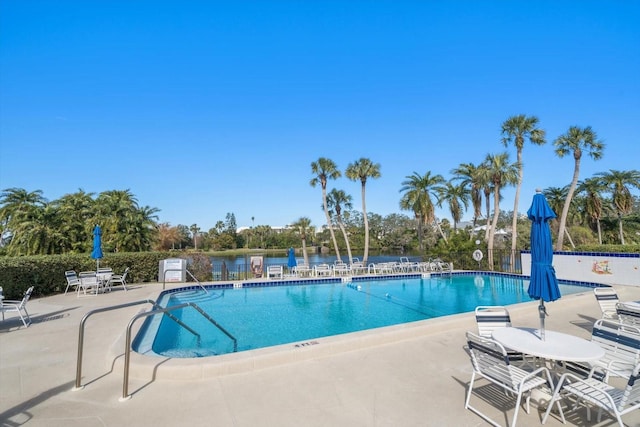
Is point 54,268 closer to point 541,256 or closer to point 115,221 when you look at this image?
point 115,221

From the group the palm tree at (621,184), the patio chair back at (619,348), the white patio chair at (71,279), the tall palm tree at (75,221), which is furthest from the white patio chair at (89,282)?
the palm tree at (621,184)

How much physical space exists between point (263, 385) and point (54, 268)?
1056cm

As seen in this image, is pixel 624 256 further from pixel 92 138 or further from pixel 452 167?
pixel 92 138

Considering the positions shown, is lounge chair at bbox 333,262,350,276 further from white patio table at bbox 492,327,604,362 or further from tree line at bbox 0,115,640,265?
white patio table at bbox 492,327,604,362

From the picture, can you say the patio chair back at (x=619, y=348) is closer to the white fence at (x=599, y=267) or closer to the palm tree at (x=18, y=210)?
the white fence at (x=599, y=267)

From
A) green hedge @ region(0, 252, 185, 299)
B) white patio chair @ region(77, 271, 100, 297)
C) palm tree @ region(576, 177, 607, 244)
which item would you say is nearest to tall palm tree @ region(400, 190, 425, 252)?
palm tree @ region(576, 177, 607, 244)

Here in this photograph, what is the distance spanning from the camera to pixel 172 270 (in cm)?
1271

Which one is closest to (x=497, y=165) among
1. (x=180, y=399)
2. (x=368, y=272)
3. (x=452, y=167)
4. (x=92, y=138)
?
(x=452, y=167)

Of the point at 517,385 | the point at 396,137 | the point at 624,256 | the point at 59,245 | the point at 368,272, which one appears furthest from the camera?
the point at 396,137

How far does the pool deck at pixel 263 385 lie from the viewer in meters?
3.06

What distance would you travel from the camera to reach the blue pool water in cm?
687

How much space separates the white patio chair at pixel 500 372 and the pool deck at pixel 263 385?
304 millimetres

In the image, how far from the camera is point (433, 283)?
48.7 feet

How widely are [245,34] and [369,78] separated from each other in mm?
7178
